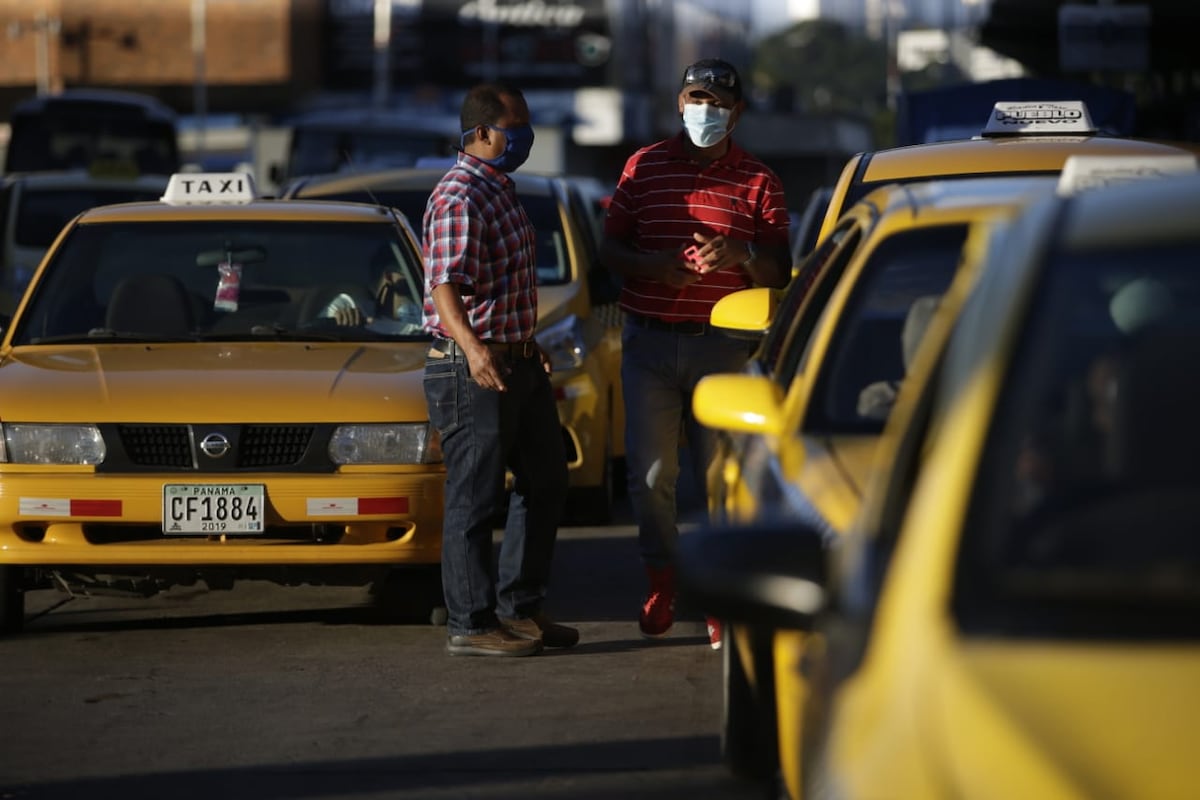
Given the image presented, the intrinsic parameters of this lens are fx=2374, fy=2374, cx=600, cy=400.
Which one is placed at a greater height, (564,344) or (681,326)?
(681,326)

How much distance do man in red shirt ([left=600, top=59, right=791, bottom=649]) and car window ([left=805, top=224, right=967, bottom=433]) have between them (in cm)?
150

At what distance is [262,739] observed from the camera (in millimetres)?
6469

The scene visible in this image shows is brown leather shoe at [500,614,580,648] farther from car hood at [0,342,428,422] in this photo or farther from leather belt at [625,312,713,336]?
leather belt at [625,312,713,336]

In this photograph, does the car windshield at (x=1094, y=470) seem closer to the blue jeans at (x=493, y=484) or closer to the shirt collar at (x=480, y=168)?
the blue jeans at (x=493, y=484)

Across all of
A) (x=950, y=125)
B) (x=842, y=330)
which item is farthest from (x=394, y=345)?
(x=950, y=125)

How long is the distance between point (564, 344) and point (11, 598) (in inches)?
134

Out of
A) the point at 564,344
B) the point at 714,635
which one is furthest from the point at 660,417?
the point at 564,344

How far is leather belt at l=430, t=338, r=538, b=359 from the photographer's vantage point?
7504 millimetres

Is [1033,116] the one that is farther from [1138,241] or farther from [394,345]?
[1138,241]

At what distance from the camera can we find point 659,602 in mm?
7883

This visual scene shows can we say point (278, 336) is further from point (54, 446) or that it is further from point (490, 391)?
point (490, 391)

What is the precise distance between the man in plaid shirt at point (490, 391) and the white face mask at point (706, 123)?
0.57m

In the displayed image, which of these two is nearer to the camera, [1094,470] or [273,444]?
[1094,470]

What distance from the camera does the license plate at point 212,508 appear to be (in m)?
7.79
